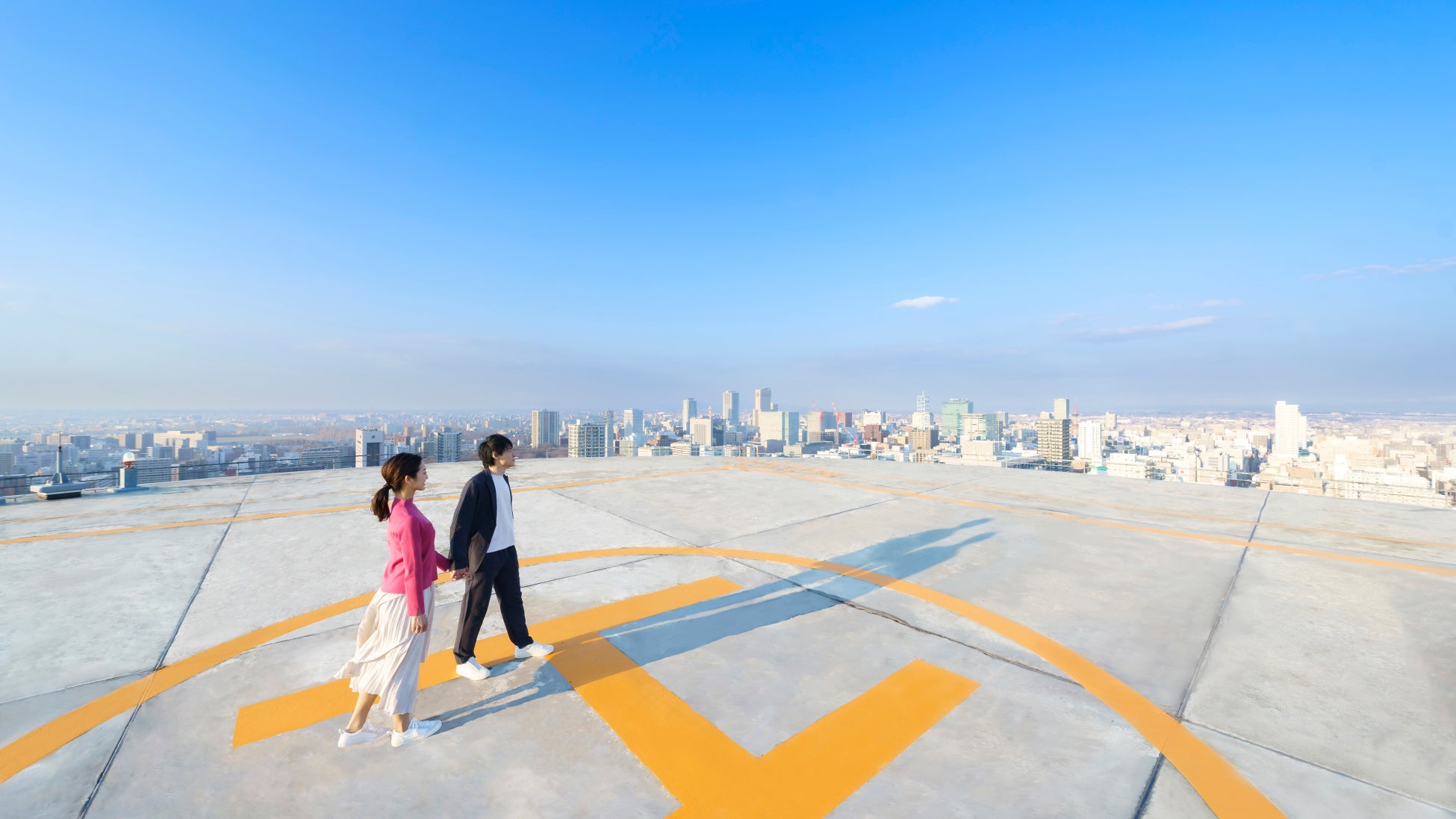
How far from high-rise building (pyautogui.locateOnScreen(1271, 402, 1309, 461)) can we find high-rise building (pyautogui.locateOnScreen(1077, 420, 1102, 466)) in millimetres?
9342

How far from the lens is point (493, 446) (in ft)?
12.1

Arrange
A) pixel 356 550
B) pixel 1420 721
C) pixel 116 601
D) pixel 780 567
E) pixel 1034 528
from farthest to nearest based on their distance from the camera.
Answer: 1. pixel 1034 528
2. pixel 356 550
3. pixel 780 567
4. pixel 116 601
5. pixel 1420 721

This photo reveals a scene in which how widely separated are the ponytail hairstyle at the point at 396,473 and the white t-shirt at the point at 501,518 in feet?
2.45

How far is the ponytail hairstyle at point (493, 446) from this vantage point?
12.0ft

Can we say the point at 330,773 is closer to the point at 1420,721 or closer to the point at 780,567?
the point at 780,567

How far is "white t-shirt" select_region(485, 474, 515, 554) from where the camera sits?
3.70 m

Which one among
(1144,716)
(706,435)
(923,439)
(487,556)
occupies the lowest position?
(706,435)

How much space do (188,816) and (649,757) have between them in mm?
2066

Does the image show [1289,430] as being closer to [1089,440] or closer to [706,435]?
[1089,440]

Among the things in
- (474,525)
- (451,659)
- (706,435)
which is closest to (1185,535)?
(474,525)

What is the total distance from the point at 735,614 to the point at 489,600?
209 centimetres

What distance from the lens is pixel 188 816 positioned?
7.52 ft

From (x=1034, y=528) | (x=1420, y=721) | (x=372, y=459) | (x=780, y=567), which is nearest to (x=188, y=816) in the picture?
(x=780, y=567)

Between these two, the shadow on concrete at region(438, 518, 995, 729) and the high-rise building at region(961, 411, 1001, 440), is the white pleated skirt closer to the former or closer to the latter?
the shadow on concrete at region(438, 518, 995, 729)
